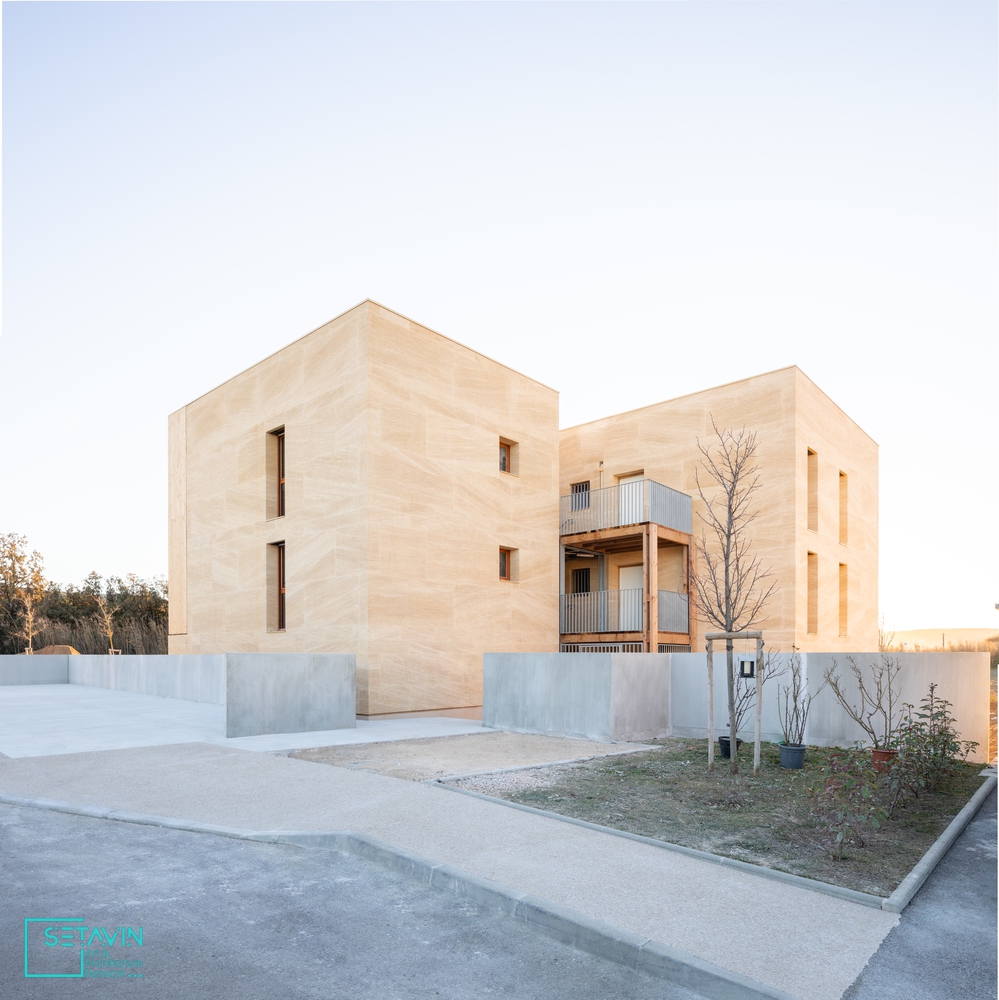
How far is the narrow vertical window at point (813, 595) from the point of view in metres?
20.3

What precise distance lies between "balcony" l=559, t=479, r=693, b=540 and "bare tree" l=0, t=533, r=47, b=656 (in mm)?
30575

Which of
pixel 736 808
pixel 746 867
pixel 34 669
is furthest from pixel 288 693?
pixel 34 669

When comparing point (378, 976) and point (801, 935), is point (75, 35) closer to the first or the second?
point (378, 976)

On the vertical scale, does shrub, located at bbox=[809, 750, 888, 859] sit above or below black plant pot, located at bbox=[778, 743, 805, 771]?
above

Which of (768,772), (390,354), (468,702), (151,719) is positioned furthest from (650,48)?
(151,719)

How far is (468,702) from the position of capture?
16641mm

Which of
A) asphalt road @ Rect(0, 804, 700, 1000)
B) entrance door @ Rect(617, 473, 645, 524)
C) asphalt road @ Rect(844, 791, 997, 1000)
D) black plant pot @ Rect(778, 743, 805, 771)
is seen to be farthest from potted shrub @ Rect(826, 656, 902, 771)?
entrance door @ Rect(617, 473, 645, 524)

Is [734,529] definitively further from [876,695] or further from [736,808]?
[736,808]

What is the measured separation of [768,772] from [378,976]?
6547 millimetres

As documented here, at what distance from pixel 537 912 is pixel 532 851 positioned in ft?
3.70

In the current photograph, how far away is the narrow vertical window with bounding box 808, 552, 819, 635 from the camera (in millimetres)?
20297

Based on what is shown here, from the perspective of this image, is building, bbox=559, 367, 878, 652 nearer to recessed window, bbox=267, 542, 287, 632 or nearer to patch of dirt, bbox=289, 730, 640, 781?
A: recessed window, bbox=267, 542, 287, 632

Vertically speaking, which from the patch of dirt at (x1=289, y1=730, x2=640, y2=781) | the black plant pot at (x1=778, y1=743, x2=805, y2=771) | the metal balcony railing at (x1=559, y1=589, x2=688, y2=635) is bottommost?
the patch of dirt at (x1=289, y1=730, x2=640, y2=781)

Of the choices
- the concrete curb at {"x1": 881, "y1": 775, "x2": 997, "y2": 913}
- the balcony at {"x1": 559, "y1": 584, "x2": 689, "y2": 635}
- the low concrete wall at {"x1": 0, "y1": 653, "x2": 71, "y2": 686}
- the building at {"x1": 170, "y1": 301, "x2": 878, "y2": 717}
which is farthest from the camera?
the low concrete wall at {"x1": 0, "y1": 653, "x2": 71, "y2": 686}
